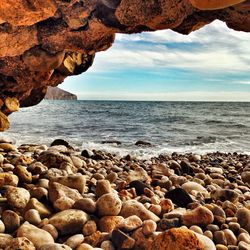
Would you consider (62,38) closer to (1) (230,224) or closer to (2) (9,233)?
(2) (9,233)

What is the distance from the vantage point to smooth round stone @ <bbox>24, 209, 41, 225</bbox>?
12.5 ft

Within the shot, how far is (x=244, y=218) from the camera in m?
4.23

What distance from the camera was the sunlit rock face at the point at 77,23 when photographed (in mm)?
4789

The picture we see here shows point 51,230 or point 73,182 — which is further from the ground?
point 73,182

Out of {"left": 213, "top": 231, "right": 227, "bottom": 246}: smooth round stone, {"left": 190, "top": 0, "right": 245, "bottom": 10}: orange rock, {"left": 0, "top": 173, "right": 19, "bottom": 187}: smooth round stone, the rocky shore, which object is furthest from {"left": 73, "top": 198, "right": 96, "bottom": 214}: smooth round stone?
{"left": 190, "top": 0, "right": 245, "bottom": 10}: orange rock

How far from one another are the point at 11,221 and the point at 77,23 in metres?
4.25

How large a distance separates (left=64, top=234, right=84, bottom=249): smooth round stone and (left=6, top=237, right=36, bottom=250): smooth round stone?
428 mm

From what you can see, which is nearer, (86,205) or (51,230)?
(51,230)

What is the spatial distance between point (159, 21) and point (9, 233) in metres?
4.42

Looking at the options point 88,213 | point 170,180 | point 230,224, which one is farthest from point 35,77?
point 230,224

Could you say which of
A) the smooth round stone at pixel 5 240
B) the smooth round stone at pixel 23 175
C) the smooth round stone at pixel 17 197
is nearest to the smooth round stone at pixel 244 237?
the smooth round stone at pixel 5 240

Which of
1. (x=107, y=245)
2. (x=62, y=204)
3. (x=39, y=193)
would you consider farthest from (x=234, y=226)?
(x=39, y=193)

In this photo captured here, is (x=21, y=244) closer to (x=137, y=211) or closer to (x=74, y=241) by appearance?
(x=74, y=241)

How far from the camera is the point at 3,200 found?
4246 mm
